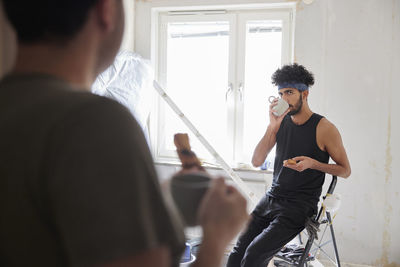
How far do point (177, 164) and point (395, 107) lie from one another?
2.66 meters

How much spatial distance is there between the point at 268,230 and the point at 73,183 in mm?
1685

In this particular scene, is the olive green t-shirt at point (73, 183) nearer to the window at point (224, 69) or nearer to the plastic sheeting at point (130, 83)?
the plastic sheeting at point (130, 83)

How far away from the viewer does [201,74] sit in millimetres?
3148

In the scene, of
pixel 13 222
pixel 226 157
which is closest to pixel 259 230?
pixel 226 157

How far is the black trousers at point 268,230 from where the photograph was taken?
1814mm

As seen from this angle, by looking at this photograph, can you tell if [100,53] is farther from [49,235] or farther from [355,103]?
[355,103]

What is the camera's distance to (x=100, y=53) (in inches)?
16.4

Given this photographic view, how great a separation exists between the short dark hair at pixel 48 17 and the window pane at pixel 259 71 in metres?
2.71

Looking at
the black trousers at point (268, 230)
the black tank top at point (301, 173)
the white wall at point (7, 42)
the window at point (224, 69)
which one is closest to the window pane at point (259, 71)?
the window at point (224, 69)

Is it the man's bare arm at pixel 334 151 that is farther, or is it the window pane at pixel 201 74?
the window pane at pixel 201 74

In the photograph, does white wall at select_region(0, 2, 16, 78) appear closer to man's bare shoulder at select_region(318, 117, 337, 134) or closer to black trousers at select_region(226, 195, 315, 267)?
black trousers at select_region(226, 195, 315, 267)

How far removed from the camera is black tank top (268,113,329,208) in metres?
1.95

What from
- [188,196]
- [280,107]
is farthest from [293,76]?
[188,196]

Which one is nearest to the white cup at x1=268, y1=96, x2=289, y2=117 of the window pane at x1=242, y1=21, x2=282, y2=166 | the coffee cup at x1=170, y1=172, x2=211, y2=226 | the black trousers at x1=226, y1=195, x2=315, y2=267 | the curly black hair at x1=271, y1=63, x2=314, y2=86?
the curly black hair at x1=271, y1=63, x2=314, y2=86
